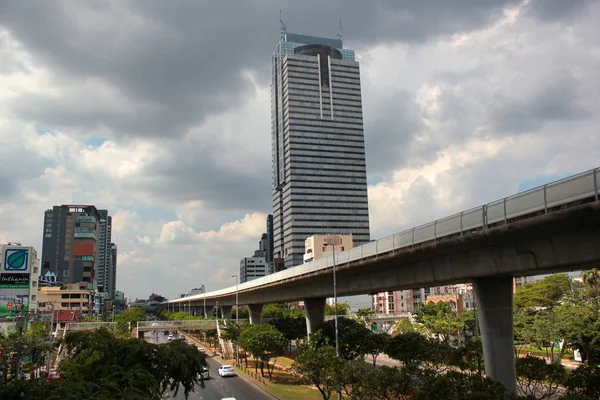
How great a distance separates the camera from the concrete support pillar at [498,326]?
97.2ft

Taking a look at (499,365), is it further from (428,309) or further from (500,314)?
(428,309)

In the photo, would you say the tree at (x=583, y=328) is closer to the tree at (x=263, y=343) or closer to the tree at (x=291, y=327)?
the tree at (x=263, y=343)

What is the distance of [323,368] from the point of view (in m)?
37.3

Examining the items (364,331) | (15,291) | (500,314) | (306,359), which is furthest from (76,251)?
(500,314)

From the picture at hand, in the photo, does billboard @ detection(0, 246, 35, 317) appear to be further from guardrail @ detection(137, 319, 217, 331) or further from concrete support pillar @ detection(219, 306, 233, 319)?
concrete support pillar @ detection(219, 306, 233, 319)

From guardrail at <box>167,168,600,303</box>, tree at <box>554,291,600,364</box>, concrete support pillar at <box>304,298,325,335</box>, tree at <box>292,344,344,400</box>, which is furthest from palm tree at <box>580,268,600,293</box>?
tree at <box>292,344,344,400</box>

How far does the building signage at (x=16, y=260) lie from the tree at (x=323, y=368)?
66.0 metres

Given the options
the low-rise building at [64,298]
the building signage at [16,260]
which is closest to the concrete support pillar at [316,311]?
the building signage at [16,260]

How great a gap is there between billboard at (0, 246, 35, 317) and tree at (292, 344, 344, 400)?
207 ft

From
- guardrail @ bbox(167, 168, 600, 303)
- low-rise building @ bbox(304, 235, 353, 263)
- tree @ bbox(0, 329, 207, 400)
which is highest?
low-rise building @ bbox(304, 235, 353, 263)

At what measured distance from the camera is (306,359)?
39.0 m

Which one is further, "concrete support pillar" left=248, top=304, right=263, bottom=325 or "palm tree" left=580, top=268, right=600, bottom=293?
"concrete support pillar" left=248, top=304, right=263, bottom=325

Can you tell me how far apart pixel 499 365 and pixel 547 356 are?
4821 centimetres

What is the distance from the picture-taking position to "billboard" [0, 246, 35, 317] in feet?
275
